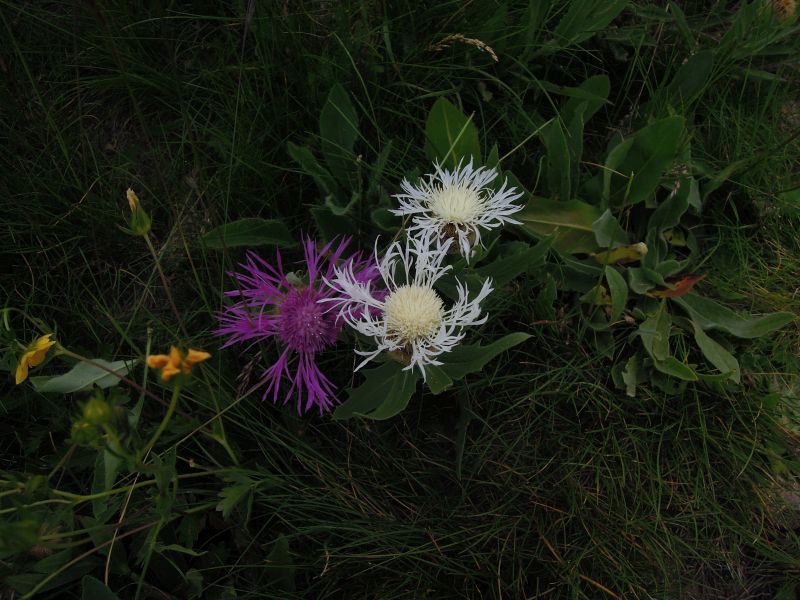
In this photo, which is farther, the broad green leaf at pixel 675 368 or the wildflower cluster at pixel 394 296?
the broad green leaf at pixel 675 368

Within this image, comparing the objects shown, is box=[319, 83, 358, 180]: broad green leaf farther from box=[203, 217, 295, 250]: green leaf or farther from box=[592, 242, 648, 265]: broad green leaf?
→ box=[592, 242, 648, 265]: broad green leaf

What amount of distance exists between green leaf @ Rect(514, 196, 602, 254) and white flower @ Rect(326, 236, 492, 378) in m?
0.37

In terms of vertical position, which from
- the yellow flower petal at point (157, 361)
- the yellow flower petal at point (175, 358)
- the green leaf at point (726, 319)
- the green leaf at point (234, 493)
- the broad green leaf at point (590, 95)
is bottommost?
the green leaf at point (234, 493)

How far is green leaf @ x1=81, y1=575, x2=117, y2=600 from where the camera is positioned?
1.47 m

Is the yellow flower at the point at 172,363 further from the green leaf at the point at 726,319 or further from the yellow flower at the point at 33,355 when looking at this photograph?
the green leaf at the point at 726,319

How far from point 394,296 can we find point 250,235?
48 centimetres

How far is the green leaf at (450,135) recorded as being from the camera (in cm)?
171

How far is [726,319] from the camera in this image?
1738 millimetres

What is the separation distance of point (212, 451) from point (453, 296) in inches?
27.0

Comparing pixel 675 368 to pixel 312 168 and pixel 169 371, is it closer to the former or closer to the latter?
pixel 312 168

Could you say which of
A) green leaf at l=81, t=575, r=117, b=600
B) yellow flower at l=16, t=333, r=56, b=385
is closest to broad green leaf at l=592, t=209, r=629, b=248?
yellow flower at l=16, t=333, r=56, b=385

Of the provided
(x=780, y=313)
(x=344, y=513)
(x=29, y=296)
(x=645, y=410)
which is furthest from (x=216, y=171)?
(x=780, y=313)

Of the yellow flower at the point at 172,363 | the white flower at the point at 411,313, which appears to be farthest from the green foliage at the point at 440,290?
the yellow flower at the point at 172,363

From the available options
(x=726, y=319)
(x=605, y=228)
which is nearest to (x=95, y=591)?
(x=605, y=228)
